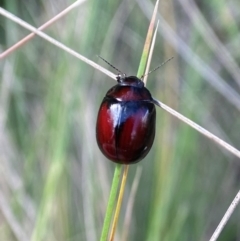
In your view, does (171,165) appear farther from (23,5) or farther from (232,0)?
(23,5)

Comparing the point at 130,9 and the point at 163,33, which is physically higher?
the point at 130,9

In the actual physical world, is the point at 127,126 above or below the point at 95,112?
below

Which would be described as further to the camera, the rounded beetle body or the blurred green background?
the blurred green background

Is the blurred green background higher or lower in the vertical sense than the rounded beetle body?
higher

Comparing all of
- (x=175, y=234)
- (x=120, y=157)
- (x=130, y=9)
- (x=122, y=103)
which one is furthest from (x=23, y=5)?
(x=175, y=234)
